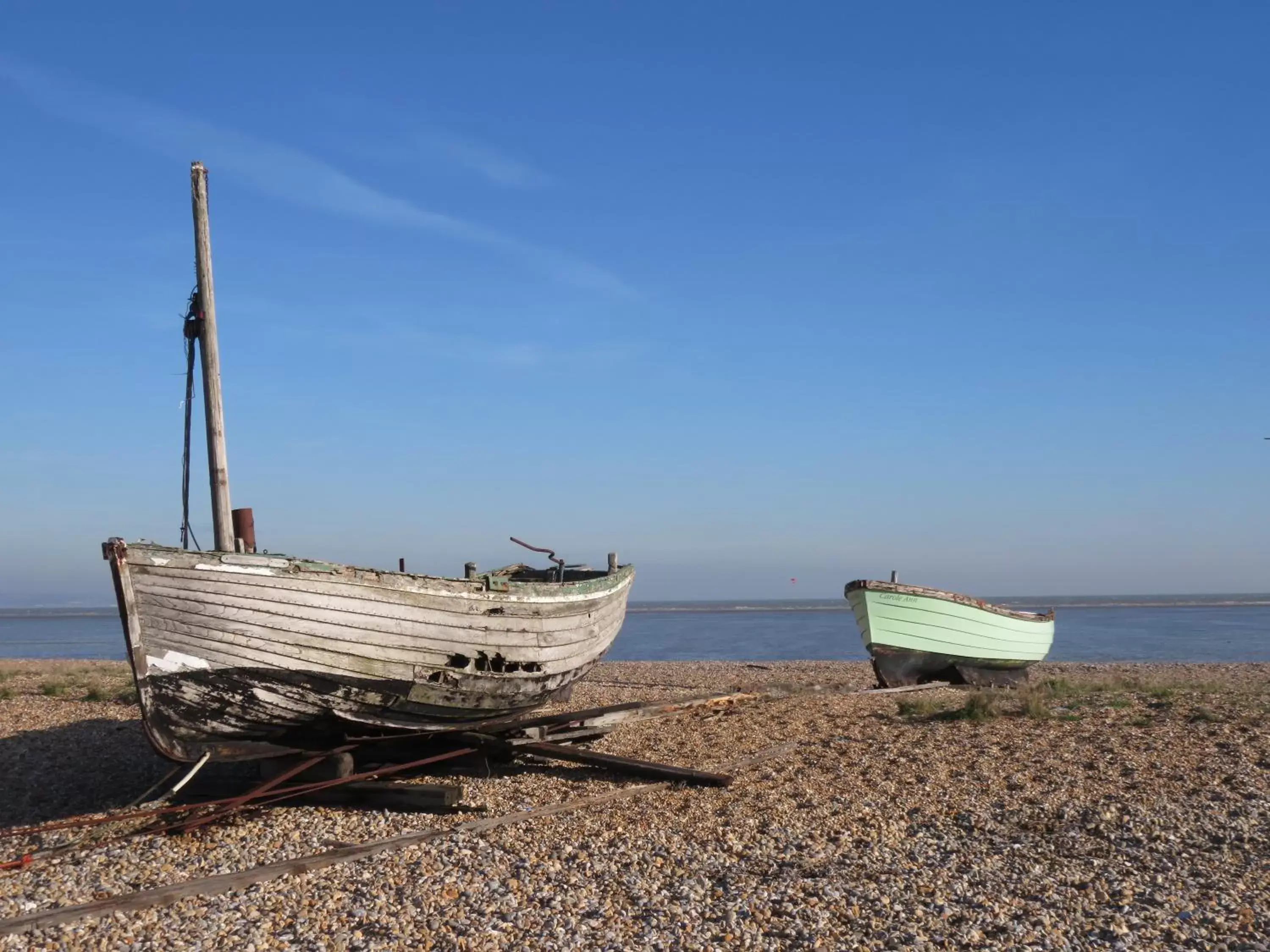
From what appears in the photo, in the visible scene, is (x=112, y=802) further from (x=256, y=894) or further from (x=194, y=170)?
(x=194, y=170)

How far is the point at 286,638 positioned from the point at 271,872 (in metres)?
2.14

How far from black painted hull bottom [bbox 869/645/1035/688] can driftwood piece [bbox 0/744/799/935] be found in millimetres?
→ 9870

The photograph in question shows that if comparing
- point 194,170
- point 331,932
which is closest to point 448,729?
point 331,932

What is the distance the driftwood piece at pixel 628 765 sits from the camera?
923 cm

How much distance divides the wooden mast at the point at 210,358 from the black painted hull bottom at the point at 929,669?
11.9 metres

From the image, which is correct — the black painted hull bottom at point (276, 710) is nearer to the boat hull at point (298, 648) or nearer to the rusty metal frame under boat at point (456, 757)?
the boat hull at point (298, 648)

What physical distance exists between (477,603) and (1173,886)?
6.26 meters

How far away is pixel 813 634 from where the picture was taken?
51812 millimetres

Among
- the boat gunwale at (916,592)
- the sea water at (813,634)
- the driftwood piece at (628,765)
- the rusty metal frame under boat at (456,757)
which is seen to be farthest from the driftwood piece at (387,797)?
the sea water at (813,634)

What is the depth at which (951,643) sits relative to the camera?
18.1 m

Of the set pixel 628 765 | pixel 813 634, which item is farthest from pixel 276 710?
pixel 813 634

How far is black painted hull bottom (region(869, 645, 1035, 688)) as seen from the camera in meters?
17.8

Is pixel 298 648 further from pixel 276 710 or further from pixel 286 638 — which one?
pixel 276 710

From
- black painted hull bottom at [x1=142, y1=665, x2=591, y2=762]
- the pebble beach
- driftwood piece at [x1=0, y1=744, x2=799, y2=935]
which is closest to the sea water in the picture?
the pebble beach
